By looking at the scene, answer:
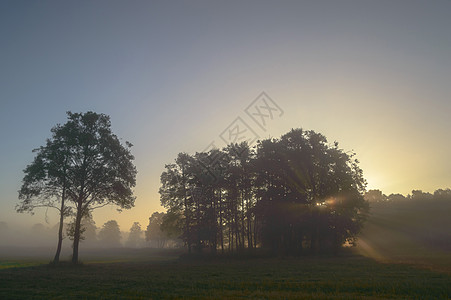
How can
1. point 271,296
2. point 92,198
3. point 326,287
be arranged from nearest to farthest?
1. point 271,296
2. point 326,287
3. point 92,198

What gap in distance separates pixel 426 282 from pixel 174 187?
144ft

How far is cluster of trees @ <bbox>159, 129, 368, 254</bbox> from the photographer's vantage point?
146 ft

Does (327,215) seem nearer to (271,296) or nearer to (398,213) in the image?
(271,296)

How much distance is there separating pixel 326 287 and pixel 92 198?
29632 millimetres

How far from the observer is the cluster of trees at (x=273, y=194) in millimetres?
44531

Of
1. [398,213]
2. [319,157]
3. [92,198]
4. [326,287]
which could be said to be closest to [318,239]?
[319,157]

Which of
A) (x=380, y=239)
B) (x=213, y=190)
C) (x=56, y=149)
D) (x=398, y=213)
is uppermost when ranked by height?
(x=56, y=149)

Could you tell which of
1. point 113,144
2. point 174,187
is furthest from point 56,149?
point 174,187

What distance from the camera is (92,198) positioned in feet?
110

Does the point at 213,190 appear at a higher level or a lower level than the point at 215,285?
higher

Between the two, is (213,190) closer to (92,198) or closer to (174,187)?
(174,187)

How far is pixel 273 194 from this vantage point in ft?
153

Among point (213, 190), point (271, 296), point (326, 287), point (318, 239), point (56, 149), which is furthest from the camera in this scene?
point (213, 190)

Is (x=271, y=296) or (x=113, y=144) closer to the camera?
(x=271, y=296)
